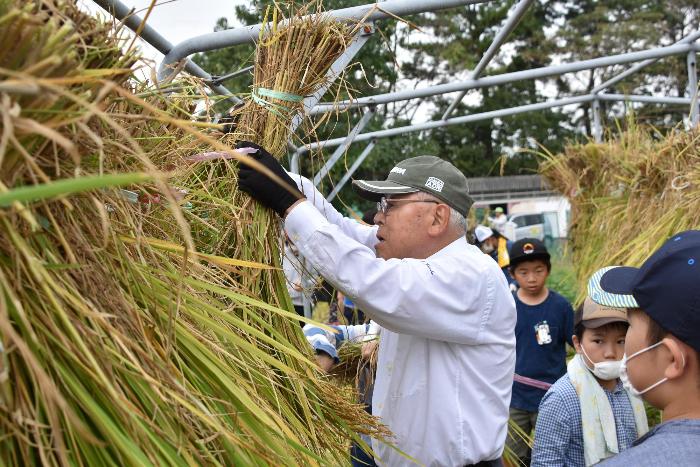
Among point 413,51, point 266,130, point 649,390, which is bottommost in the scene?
point 649,390

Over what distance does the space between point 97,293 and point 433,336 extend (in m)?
1.24

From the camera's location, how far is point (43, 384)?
2.55 ft

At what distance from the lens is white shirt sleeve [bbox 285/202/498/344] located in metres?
1.88

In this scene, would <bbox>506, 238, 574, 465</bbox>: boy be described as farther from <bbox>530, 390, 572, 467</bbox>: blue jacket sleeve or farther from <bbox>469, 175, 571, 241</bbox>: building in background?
<bbox>469, 175, 571, 241</bbox>: building in background

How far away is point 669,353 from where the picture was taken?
Result: 1.38 m

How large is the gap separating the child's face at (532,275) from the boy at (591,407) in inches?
Answer: 62.0

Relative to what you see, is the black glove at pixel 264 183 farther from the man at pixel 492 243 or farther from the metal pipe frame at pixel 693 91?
the man at pixel 492 243

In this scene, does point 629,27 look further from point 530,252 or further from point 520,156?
point 530,252

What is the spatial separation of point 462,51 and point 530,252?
26.9 m

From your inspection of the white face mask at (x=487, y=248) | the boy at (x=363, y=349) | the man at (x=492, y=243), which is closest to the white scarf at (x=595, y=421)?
the boy at (x=363, y=349)

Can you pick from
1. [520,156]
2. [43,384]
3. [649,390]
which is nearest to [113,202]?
[43,384]

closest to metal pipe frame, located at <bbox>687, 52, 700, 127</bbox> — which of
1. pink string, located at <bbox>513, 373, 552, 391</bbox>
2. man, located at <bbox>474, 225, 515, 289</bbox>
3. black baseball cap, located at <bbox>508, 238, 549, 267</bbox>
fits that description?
black baseball cap, located at <bbox>508, 238, 549, 267</bbox>

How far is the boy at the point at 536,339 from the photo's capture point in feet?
14.0

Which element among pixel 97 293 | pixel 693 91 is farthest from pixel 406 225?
pixel 693 91
